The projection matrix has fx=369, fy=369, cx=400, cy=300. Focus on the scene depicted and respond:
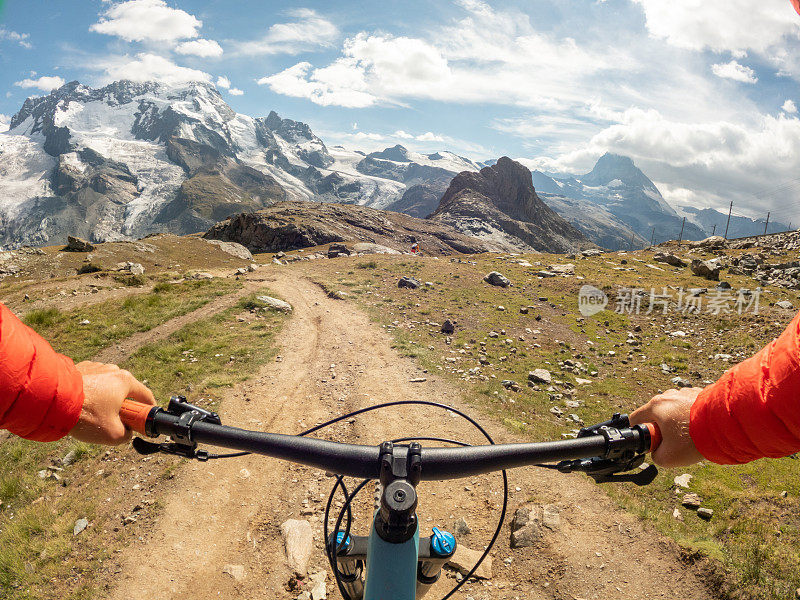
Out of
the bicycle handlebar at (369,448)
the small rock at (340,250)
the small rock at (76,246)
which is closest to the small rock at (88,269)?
the small rock at (76,246)

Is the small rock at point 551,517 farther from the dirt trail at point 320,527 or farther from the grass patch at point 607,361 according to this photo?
the grass patch at point 607,361

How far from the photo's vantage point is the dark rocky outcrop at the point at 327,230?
4267 inches

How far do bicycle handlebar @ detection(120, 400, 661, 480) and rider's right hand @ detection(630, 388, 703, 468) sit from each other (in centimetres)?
8

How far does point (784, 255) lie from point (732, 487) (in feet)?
221

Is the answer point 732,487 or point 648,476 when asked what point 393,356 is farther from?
point 648,476

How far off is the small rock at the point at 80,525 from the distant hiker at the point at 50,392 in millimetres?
7797

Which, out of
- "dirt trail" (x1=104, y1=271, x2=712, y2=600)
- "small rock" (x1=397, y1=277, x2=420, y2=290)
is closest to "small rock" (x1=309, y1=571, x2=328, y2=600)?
"dirt trail" (x1=104, y1=271, x2=712, y2=600)

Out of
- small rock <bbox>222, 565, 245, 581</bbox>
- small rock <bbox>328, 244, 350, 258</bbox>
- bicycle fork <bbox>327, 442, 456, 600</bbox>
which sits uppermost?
bicycle fork <bbox>327, 442, 456, 600</bbox>

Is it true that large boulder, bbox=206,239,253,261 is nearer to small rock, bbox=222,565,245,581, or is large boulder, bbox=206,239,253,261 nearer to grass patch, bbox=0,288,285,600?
grass patch, bbox=0,288,285,600

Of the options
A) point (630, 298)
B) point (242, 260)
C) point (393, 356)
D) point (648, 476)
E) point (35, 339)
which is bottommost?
point (242, 260)

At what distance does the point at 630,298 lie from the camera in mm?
27438

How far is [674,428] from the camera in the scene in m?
2.37

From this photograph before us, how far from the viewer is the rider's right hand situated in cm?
233

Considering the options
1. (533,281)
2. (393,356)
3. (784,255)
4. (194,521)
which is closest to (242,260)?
(533,281)
